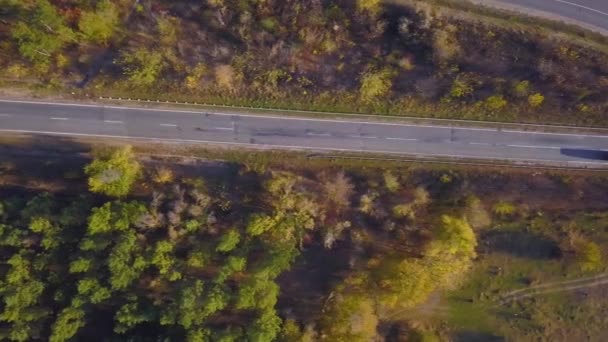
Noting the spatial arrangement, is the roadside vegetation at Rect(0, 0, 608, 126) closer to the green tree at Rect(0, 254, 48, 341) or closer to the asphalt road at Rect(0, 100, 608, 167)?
the asphalt road at Rect(0, 100, 608, 167)

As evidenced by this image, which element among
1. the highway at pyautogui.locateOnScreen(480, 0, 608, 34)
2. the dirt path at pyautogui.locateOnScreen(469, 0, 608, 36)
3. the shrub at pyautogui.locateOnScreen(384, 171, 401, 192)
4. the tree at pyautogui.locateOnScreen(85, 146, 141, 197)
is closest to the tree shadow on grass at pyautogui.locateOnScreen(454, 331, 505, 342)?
the shrub at pyautogui.locateOnScreen(384, 171, 401, 192)

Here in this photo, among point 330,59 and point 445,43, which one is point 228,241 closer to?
point 330,59

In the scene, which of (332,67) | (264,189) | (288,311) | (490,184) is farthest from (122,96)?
(490,184)

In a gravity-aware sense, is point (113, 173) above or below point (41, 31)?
below

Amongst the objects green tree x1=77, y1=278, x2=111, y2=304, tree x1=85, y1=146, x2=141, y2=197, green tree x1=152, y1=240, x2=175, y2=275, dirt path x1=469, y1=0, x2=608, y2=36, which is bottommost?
green tree x1=77, y1=278, x2=111, y2=304

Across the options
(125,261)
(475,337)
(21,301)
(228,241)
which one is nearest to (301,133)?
(228,241)
